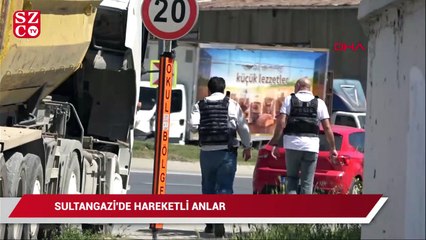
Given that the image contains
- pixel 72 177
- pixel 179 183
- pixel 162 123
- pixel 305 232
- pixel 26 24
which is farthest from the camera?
pixel 179 183

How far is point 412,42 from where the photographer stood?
262 inches

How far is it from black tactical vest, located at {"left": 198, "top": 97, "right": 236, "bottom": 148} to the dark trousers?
0.13 meters

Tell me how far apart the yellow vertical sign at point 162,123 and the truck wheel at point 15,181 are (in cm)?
144

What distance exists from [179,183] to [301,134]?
10712mm

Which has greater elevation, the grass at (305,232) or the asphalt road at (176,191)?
the grass at (305,232)

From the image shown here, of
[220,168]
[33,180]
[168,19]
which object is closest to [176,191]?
[220,168]

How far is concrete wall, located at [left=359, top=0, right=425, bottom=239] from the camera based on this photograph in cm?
652

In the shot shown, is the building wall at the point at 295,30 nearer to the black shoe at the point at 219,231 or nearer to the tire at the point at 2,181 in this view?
the black shoe at the point at 219,231

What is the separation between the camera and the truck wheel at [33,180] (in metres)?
10.1

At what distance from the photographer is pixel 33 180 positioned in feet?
33.7

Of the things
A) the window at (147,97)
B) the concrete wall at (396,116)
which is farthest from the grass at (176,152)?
the concrete wall at (396,116)

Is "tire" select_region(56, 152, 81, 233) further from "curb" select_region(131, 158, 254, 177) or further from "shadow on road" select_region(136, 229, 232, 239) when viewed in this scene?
"curb" select_region(131, 158, 254, 177)

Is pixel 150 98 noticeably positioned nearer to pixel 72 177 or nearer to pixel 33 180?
pixel 72 177
